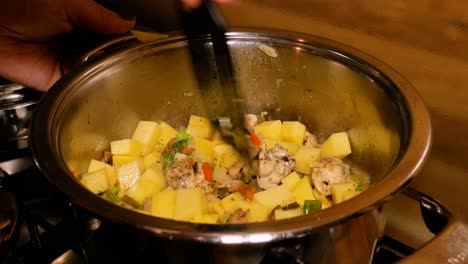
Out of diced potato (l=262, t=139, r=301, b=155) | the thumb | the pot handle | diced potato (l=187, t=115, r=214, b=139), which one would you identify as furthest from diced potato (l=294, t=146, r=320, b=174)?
the thumb

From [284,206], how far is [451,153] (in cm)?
48

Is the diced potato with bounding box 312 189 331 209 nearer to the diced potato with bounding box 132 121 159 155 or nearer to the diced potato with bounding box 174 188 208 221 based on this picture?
the diced potato with bounding box 174 188 208 221

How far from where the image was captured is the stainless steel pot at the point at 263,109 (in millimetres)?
667

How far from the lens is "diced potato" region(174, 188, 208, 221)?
903 millimetres

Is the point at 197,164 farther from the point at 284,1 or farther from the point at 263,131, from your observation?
the point at 284,1

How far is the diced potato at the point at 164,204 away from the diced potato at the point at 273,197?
0.17 metres

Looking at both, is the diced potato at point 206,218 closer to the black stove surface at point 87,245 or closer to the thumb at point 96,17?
the black stove surface at point 87,245

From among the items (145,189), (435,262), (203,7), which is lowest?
(435,262)

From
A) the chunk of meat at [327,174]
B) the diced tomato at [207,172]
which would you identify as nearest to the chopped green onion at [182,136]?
the diced tomato at [207,172]

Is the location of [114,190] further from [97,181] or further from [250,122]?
[250,122]

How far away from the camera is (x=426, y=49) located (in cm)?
109

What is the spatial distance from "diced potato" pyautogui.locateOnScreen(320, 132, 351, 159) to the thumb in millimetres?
648

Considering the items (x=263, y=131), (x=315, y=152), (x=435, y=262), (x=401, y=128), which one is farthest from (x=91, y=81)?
(x=435, y=262)

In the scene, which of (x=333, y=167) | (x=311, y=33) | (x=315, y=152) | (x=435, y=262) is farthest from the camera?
(x=311, y=33)
